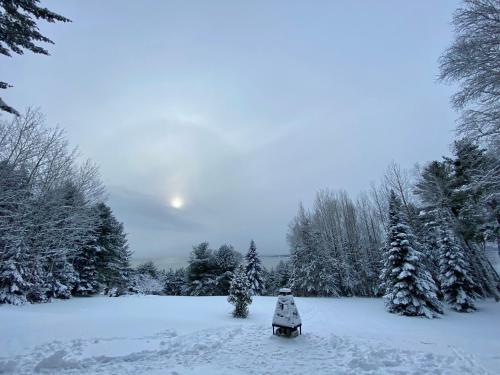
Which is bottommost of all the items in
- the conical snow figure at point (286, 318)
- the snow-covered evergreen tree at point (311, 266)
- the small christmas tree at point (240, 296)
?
the conical snow figure at point (286, 318)

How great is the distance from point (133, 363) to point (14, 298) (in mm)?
13395

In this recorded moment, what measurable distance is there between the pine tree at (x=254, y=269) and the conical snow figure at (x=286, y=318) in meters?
21.2

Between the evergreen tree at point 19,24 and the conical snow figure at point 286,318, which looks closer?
the evergreen tree at point 19,24

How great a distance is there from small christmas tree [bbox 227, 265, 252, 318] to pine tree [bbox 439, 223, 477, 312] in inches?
516

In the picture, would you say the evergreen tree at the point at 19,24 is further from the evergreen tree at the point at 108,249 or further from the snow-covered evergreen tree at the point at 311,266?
the snow-covered evergreen tree at the point at 311,266

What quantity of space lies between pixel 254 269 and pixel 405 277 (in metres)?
17.4

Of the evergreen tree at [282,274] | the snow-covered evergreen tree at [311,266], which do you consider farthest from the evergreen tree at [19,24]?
the evergreen tree at [282,274]

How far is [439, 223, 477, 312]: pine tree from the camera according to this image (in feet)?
52.4

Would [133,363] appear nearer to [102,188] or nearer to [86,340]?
[86,340]

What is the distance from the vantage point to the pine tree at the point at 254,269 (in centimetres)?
2939

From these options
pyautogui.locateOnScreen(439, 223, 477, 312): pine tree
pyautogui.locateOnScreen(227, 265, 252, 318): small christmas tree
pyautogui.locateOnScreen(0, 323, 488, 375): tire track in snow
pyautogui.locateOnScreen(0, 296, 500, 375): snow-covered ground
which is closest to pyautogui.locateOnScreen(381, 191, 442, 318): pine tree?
pyautogui.locateOnScreen(439, 223, 477, 312): pine tree

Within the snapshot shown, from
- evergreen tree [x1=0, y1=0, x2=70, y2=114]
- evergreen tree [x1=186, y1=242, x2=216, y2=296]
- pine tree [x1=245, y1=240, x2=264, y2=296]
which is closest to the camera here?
evergreen tree [x1=0, y1=0, x2=70, y2=114]

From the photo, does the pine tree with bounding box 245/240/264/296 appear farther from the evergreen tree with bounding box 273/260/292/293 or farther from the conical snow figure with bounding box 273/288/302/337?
the conical snow figure with bounding box 273/288/302/337

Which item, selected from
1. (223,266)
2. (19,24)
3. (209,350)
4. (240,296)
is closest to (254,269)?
(223,266)
